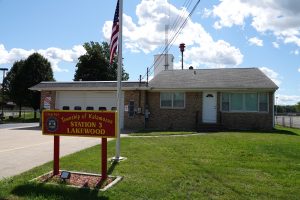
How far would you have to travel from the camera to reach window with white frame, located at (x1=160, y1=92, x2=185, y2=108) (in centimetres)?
2428

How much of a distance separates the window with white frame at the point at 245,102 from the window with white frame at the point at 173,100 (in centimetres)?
260

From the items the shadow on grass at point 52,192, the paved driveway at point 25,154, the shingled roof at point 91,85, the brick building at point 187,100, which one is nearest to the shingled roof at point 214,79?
the brick building at point 187,100

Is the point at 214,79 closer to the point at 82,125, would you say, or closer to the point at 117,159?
the point at 117,159

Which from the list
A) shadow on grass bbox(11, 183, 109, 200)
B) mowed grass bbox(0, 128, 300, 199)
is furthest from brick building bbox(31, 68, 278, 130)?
shadow on grass bbox(11, 183, 109, 200)

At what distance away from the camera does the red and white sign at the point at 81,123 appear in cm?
832

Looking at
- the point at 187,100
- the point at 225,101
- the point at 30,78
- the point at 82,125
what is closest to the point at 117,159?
the point at 82,125

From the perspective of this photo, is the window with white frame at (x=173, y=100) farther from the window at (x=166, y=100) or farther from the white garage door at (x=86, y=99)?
the white garage door at (x=86, y=99)

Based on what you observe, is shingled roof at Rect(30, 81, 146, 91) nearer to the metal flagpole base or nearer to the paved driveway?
the paved driveway

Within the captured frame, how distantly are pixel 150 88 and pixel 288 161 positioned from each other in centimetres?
1447

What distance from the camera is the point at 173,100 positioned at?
80.0 ft

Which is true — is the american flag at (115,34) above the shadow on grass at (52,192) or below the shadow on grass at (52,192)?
above

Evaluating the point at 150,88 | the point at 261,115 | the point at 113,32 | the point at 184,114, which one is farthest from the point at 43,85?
the point at 113,32

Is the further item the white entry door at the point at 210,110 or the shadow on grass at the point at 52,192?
the white entry door at the point at 210,110

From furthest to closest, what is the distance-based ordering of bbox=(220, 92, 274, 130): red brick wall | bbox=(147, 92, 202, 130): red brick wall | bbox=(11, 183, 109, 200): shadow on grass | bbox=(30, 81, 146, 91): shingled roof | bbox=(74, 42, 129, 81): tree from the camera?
bbox=(74, 42, 129, 81): tree, bbox=(30, 81, 146, 91): shingled roof, bbox=(147, 92, 202, 130): red brick wall, bbox=(220, 92, 274, 130): red brick wall, bbox=(11, 183, 109, 200): shadow on grass
